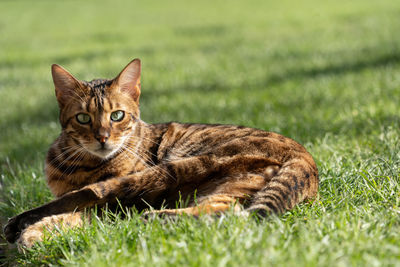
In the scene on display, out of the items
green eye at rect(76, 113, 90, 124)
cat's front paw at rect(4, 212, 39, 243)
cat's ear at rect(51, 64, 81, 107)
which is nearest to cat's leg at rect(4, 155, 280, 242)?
cat's front paw at rect(4, 212, 39, 243)

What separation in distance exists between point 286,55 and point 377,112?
4470 mm

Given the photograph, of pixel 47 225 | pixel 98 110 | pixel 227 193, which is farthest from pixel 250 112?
pixel 47 225

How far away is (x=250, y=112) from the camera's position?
18.7 ft

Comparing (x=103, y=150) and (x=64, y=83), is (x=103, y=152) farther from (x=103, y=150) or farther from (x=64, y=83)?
(x=64, y=83)

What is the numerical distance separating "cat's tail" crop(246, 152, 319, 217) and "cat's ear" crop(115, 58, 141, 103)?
1340mm

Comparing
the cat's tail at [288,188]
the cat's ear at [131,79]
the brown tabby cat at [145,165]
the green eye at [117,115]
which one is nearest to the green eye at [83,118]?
the brown tabby cat at [145,165]

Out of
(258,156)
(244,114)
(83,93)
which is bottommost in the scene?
(244,114)

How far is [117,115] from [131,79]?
1.09ft

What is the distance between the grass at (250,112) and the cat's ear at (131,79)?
43.6 inches

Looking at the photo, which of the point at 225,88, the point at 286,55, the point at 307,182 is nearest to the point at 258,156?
the point at 307,182

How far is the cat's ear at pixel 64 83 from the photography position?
126 inches

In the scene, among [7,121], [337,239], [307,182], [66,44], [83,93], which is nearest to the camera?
[337,239]

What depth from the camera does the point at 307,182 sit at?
8.80 ft

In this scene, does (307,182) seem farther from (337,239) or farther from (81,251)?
(81,251)
